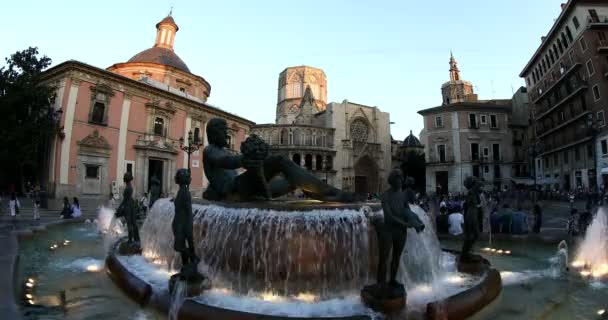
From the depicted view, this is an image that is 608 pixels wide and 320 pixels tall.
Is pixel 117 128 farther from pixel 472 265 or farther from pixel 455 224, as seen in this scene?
pixel 472 265

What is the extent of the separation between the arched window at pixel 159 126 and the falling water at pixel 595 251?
86.4 ft

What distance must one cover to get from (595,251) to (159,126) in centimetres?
2695

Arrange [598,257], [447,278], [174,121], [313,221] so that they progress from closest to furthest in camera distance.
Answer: [313,221] → [447,278] → [598,257] → [174,121]

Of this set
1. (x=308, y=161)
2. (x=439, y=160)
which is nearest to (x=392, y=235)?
(x=308, y=161)

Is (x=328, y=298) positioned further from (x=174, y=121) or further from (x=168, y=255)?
(x=174, y=121)

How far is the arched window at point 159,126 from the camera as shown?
26.1m

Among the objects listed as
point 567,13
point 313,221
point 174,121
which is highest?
point 567,13

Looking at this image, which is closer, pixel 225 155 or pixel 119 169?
pixel 225 155

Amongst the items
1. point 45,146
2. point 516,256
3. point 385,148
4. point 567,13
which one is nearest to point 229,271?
point 516,256

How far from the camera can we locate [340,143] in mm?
45844

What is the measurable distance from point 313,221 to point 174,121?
26.1 meters

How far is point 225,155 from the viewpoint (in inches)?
219

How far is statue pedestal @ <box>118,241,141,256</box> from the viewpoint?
6238mm

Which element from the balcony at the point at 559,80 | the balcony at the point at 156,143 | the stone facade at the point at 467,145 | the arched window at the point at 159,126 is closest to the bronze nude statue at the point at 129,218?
the balcony at the point at 156,143
